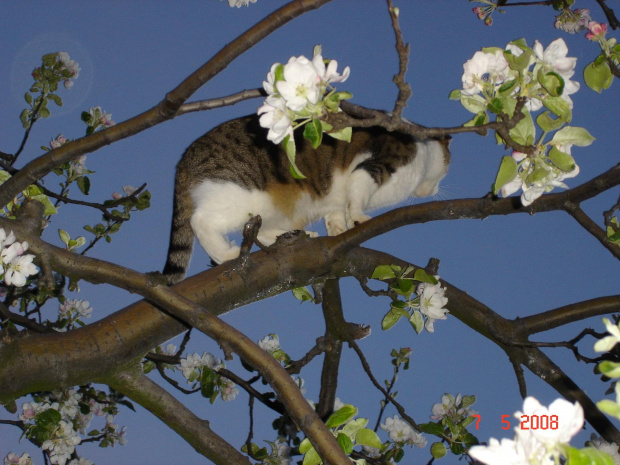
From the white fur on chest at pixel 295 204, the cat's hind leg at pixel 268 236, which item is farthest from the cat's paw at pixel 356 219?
the cat's hind leg at pixel 268 236

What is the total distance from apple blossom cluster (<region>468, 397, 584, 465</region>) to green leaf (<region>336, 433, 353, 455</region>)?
0.63 m

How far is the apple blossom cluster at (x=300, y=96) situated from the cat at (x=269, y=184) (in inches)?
50.6

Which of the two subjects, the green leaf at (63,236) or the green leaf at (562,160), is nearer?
the green leaf at (562,160)

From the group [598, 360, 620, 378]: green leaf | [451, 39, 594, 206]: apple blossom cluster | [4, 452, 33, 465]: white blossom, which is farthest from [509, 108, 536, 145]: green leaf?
[4, 452, 33, 465]: white blossom

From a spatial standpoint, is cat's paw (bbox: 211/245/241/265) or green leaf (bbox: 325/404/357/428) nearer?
green leaf (bbox: 325/404/357/428)

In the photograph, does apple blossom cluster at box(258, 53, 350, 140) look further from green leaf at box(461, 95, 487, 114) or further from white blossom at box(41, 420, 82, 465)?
white blossom at box(41, 420, 82, 465)

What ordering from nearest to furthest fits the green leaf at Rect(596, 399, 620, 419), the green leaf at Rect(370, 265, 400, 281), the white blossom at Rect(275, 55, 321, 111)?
the green leaf at Rect(596, 399, 620, 419) → the white blossom at Rect(275, 55, 321, 111) → the green leaf at Rect(370, 265, 400, 281)

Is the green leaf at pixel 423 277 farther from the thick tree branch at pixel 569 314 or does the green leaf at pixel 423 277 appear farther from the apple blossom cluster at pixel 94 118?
the apple blossom cluster at pixel 94 118

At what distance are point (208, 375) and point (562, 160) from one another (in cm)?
177

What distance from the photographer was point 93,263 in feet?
4.71

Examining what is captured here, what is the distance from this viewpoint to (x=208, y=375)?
7.76 feet

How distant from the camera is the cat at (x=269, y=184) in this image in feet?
7.98

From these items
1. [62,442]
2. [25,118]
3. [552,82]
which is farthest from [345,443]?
[25,118]

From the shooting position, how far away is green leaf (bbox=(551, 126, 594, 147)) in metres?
1.08
